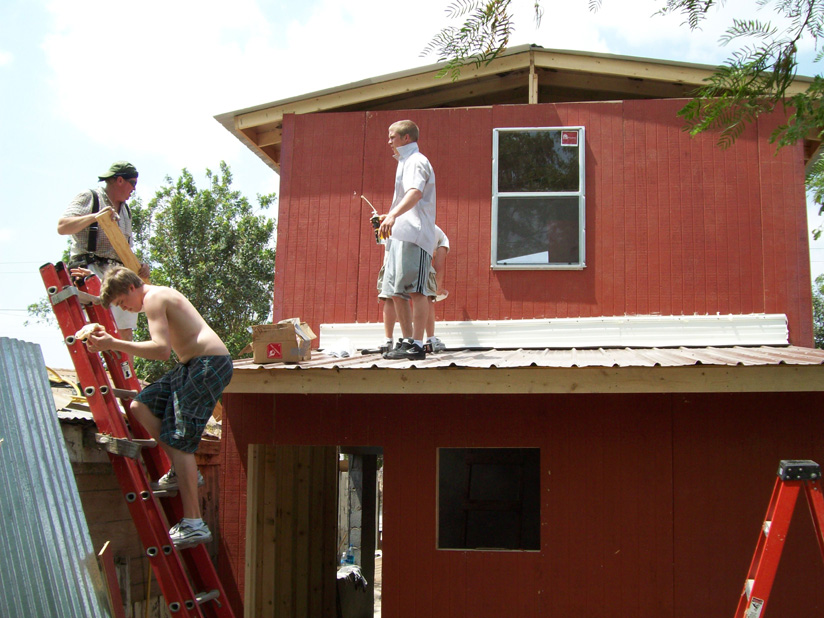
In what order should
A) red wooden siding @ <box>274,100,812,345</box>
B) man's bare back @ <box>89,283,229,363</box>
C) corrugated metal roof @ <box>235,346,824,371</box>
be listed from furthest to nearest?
red wooden siding @ <box>274,100,812,345</box> < corrugated metal roof @ <box>235,346,824,371</box> < man's bare back @ <box>89,283,229,363</box>

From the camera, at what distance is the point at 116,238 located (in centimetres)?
571

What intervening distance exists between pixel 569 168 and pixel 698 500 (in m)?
3.28

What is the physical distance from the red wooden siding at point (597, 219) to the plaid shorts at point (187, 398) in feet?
10.5

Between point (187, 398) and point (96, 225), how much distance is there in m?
1.86

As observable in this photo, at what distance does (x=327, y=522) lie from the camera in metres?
10.8

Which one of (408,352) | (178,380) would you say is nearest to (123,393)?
(178,380)

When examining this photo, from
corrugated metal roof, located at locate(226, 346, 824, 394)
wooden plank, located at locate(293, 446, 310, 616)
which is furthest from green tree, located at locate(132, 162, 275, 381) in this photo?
corrugated metal roof, located at locate(226, 346, 824, 394)

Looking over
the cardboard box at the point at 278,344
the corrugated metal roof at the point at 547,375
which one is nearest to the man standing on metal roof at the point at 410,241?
the corrugated metal roof at the point at 547,375

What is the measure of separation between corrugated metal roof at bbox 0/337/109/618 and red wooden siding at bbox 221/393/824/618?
9.64ft

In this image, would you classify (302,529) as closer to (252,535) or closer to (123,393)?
(252,535)

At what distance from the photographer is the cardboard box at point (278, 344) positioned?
20.0 ft

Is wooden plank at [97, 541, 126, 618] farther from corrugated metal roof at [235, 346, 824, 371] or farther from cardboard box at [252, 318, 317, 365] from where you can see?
cardboard box at [252, 318, 317, 365]

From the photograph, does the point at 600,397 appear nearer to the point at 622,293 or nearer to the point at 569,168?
the point at 622,293

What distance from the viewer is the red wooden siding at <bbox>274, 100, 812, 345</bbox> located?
7.57m
